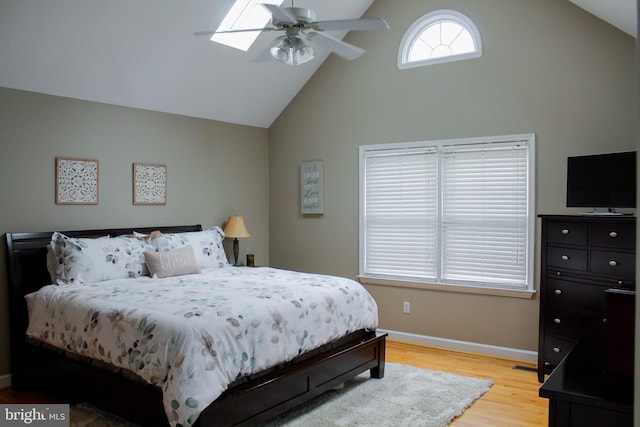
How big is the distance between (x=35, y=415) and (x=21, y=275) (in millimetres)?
1094

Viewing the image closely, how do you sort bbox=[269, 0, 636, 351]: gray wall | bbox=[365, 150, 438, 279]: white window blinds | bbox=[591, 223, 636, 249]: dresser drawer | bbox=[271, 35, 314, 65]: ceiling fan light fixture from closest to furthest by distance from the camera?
1. bbox=[271, 35, 314, 65]: ceiling fan light fixture
2. bbox=[591, 223, 636, 249]: dresser drawer
3. bbox=[269, 0, 636, 351]: gray wall
4. bbox=[365, 150, 438, 279]: white window blinds

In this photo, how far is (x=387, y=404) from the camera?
360 cm

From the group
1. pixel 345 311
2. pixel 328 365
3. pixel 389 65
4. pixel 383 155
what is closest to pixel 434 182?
pixel 383 155

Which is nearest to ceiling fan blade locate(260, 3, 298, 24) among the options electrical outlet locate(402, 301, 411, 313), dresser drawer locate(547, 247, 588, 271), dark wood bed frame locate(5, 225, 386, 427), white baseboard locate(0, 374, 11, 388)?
dark wood bed frame locate(5, 225, 386, 427)

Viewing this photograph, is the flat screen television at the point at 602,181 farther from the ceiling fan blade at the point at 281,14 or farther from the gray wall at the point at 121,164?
the gray wall at the point at 121,164

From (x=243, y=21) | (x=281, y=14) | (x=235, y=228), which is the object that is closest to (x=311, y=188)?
(x=235, y=228)

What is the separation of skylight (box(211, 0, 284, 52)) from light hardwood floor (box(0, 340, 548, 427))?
10.6 feet

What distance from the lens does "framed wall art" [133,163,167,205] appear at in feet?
15.9

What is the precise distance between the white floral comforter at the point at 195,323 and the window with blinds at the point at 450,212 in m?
1.31

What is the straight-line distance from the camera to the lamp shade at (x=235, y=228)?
555 centimetres

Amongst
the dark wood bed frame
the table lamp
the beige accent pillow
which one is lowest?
the dark wood bed frame

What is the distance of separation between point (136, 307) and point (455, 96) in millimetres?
3411

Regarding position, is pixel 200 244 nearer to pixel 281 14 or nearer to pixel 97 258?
pixel 97 258

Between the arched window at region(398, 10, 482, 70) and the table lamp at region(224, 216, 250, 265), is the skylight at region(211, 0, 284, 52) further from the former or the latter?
the table lamp at region(224, 216, 250, 265)
